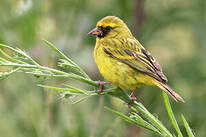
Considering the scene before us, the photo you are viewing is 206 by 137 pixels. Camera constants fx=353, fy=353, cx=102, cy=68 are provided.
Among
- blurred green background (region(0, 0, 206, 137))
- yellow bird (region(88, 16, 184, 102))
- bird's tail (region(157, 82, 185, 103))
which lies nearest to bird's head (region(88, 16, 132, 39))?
yellow bird (region(88, 16, 184, 102))

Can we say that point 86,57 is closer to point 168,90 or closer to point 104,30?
point 104,30

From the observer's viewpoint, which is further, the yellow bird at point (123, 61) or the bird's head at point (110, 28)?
the bird's head at point (110, 28)

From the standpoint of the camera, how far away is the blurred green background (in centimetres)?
327

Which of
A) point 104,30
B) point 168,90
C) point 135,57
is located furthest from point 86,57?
point 168,90

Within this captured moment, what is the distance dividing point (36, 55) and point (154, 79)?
173 cm

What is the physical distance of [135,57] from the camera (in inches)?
98.2

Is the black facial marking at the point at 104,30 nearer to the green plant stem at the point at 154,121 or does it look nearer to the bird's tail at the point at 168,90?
the bird's tail at the point at 168,90

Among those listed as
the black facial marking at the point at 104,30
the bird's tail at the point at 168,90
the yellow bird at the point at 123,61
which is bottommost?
the bird's tail at the point at 168,90

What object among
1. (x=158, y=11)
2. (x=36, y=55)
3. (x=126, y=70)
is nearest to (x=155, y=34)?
(x=158, y=11)

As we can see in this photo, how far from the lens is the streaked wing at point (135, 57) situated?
7.40ft

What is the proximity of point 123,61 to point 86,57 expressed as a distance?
1.09 m

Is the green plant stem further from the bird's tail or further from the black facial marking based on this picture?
the black facial marking

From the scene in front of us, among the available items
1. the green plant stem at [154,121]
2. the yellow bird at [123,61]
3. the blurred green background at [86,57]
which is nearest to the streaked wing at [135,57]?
the yellow bird at [123,61]

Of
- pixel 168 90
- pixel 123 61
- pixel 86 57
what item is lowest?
pixel 168 90
